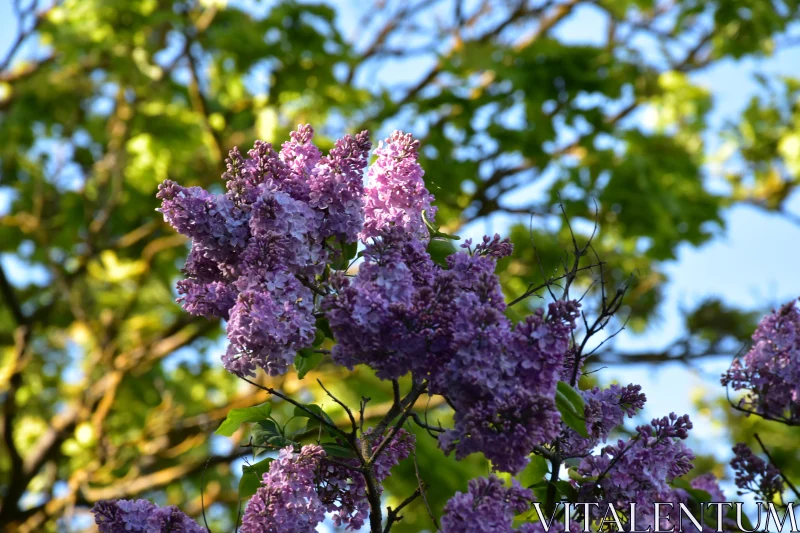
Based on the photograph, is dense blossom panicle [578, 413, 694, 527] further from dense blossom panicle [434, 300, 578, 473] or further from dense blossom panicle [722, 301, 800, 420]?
dense blossom panicle [722, 301, 800, 420]

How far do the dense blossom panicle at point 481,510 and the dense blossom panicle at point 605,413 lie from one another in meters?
0.32

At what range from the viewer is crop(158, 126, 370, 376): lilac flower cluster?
5.66ft

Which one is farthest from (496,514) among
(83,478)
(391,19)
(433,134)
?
(391,19)

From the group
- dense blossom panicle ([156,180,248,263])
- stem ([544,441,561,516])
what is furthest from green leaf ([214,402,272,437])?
stem ([544,441,561,516])

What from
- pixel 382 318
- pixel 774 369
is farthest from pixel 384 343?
pixel 774 369

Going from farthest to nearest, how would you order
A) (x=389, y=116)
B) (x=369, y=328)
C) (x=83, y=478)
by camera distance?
(x=389, y=116) < (x=83, y=478) < (x=369, y=328)

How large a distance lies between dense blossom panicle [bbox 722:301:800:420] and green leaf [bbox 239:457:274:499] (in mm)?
1235

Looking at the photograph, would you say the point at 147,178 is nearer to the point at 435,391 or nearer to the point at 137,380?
the point at 137,380

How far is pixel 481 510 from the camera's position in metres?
1.61

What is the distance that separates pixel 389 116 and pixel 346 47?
3.49ft

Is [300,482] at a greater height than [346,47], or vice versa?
[346,47]

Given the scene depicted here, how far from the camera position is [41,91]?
814 cm

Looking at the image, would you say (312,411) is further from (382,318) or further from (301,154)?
(301,154)

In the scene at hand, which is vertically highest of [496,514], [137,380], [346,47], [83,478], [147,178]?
[346,47]
